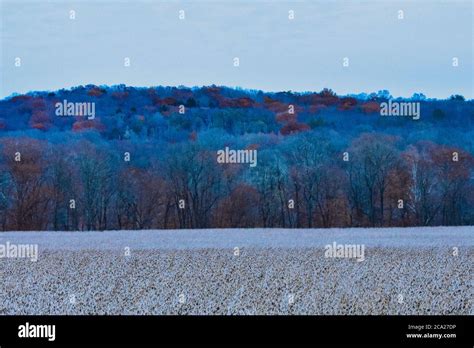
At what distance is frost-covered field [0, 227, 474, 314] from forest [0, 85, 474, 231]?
4.86 feet

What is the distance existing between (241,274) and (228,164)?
→ 352 inches

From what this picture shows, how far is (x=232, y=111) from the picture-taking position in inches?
998

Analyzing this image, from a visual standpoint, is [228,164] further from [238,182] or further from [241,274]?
[241,274]

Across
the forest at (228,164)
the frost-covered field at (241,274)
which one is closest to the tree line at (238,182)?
the forest at (228,164)

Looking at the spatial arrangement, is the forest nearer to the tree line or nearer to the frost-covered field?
the tree line

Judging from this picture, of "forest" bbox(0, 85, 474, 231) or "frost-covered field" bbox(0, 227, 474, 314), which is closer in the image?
"frost-covered field" bbox(0, 227, 474, 314)

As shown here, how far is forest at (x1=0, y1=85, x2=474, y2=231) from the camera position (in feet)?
81.0

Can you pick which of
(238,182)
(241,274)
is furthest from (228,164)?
(241,274)

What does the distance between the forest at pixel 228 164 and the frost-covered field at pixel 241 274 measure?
1.48 metres

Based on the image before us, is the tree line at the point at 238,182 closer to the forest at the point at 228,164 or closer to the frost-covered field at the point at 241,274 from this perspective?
the forest at the point at 228,164

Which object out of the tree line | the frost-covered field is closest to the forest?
the tree line

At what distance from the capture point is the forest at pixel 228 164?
24.7m
